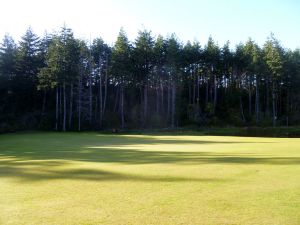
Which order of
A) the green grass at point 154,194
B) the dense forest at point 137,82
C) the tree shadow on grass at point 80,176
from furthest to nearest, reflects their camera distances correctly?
the dense forest at point 137,82 → the tree shadow on grass at point 80,176 → the green grass at point 154,194

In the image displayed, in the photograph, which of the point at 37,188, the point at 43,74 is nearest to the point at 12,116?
the point at 43,74

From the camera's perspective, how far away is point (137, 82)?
2168 inches

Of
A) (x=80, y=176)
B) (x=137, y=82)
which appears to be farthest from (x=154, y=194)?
(x=137, y=82)

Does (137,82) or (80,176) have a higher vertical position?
(137,82)

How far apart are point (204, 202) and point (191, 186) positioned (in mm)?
1595

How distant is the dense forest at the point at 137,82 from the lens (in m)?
51.3

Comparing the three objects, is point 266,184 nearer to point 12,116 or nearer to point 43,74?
point 43,74

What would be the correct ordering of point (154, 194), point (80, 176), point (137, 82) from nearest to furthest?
point (154, 194) → point (80, 176) → point (137, 82)

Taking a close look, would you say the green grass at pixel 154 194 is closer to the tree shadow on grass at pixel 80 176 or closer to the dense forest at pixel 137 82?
the tree shadow on grass at pixel 80 176

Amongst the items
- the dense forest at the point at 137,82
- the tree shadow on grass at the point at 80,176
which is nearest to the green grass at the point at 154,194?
the tree shadow on grass at the point at 80,176

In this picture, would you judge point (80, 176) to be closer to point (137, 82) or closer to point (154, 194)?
point (154, 194)

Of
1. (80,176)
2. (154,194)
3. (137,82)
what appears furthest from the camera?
(137,82)

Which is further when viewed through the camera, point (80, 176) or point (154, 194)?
point (80, 176)

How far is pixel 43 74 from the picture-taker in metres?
48.3
